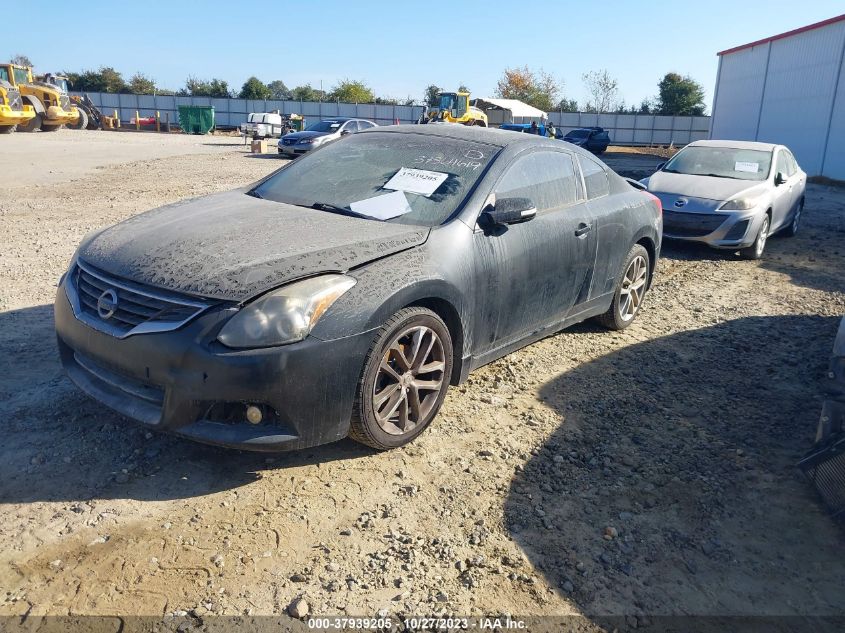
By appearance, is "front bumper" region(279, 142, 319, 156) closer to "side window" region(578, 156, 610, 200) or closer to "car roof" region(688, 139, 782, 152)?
"car roof" region(688, 139, 782, 152)

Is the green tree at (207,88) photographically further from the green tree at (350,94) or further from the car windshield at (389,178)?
the car windshield at (389,178)

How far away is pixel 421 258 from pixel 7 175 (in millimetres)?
14049

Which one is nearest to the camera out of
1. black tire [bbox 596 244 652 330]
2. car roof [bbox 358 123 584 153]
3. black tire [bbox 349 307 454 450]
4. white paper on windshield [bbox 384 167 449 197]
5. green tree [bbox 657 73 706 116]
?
black tire [bbox 349 307 454 450]

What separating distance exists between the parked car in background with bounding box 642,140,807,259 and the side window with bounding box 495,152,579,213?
4.93 m

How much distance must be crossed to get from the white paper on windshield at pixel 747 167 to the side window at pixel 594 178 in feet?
18.6

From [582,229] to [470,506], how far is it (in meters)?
2.33

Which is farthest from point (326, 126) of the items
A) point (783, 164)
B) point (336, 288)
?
point (336, 288)

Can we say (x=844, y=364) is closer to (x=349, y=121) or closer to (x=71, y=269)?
(x=71, y=269)

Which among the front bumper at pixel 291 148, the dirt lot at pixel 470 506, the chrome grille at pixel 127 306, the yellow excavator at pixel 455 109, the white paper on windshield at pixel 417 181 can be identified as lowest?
the dirt lot at pixel 470 506

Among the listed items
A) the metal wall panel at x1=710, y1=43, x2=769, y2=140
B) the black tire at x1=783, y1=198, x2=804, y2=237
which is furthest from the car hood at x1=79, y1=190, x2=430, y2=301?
the metal wall panel at x1=710, y1=43, x2=769, y2=140

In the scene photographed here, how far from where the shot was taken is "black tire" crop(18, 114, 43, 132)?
31.0 metres

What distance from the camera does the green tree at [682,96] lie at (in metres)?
61.5

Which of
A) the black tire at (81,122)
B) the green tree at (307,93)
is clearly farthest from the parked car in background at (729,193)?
the green tree at (307,93)

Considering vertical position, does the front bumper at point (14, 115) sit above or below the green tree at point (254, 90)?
below
